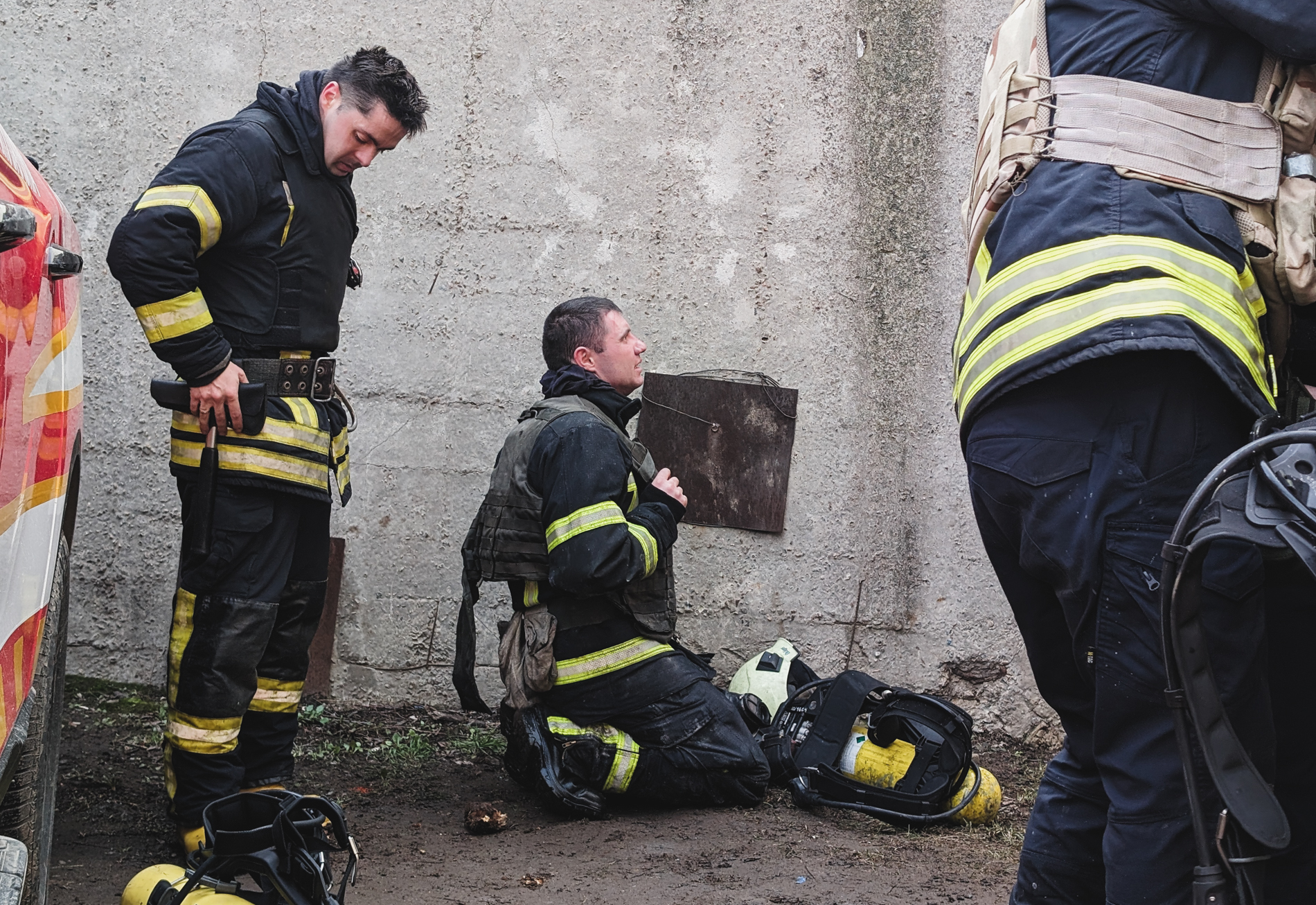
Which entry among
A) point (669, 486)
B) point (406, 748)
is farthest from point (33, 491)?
point (406, 748)

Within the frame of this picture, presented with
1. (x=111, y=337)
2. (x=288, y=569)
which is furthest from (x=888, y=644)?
(x=111, y=337)

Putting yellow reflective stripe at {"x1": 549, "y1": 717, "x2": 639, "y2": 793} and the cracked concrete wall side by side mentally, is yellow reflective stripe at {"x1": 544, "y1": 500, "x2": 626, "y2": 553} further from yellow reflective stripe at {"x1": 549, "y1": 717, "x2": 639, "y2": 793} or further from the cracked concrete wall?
the cracked concrete wall

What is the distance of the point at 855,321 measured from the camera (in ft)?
14.4

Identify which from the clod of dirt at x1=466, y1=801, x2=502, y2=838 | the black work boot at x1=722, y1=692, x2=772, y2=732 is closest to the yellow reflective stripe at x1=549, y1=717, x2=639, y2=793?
the clod of dirt at x1=466, y1=801, x2=502, y2=838

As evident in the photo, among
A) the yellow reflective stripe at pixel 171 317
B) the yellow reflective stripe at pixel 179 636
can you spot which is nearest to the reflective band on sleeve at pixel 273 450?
the yellow reflective stripe at pixel 171 317

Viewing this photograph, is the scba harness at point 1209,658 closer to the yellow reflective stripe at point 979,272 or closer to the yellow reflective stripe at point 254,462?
the yellow reflective stripe at point 979,272

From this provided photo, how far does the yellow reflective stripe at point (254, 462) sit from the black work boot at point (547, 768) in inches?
38.6

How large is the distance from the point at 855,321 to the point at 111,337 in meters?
2.68

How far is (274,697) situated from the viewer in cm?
328

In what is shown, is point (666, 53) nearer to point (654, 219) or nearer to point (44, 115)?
point (654, 219)

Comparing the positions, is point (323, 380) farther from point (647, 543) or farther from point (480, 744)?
point (480, 744)

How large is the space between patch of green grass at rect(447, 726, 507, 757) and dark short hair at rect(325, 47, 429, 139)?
2078 millimetres

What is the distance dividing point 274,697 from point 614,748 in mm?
991

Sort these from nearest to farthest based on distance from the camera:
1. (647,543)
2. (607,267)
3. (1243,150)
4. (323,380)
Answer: (1243,150), (323,380), (647,543), (607,267)
